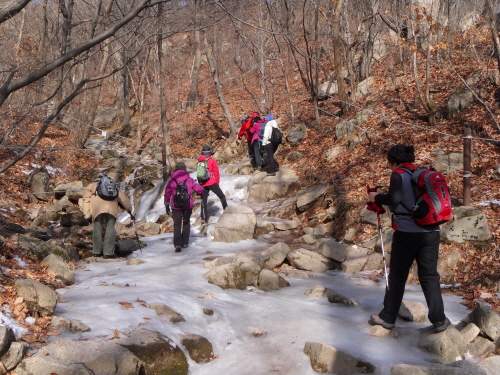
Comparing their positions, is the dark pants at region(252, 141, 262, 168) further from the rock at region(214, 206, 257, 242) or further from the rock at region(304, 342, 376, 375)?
Answer: the rock at region(304, 342, 376, 375)

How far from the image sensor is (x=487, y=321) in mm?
4414

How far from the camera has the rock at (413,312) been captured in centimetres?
522

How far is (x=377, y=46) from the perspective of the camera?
2061cm

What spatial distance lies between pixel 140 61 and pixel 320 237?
19.7m

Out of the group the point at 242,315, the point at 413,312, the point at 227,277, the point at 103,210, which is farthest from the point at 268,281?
the point at 103,210

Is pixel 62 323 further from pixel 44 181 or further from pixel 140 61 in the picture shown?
pixel 140 61

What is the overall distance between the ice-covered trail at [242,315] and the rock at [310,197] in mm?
3661

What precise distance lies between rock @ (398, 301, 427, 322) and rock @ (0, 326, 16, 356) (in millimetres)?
4242

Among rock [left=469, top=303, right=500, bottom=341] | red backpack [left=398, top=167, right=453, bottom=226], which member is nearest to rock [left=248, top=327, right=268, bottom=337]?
red backpack [left=398, top=167, right=453, bottom=226]

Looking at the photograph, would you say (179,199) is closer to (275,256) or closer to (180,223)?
(180,223)

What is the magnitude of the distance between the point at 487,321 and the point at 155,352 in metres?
3.38

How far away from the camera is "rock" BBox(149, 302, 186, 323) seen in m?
4.93

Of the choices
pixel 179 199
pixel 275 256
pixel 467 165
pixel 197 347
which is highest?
pixel 467 165

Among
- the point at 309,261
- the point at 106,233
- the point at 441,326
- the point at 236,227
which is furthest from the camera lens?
the point at 236,227
